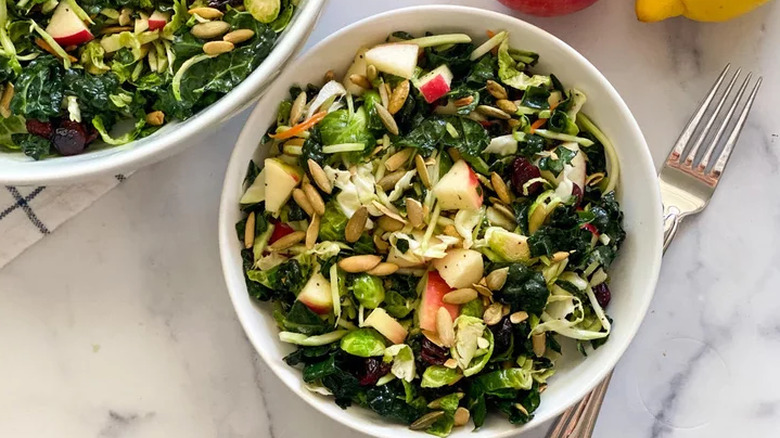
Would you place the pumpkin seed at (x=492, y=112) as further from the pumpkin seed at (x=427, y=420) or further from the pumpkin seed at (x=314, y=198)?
the pumpkin seed at (x=427, y=420)

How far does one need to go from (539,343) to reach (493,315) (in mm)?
109

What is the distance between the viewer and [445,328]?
1483 mm

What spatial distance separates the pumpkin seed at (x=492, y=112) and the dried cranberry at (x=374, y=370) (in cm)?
49

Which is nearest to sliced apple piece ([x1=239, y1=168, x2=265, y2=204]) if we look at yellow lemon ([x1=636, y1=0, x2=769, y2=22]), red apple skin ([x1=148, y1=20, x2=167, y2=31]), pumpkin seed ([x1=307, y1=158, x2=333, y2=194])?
pumpkin seed ([x1=307, y1=158, x2=333, y2=194])

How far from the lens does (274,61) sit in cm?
145

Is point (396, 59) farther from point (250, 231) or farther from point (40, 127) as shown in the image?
point (40, 127)

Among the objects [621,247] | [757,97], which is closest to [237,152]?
[621,247]

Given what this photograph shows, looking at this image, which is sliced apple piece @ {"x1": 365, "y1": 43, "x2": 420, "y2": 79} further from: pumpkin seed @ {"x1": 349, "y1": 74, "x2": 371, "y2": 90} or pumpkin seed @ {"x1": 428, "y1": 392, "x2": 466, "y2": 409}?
pumpkin seed @ {"x1": 428, "y1": 392, "x2": 466, "y2": 409}

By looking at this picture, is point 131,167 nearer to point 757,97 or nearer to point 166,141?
point 166,141

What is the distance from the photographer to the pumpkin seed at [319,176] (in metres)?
1.52

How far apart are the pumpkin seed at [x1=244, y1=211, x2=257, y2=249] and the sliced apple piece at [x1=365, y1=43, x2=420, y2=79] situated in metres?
0.37

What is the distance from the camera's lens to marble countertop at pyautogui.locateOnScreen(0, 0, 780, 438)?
1.77 meters

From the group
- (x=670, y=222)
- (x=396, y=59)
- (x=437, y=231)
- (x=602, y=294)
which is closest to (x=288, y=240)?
(x=437, y=231)

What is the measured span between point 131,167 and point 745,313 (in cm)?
127
